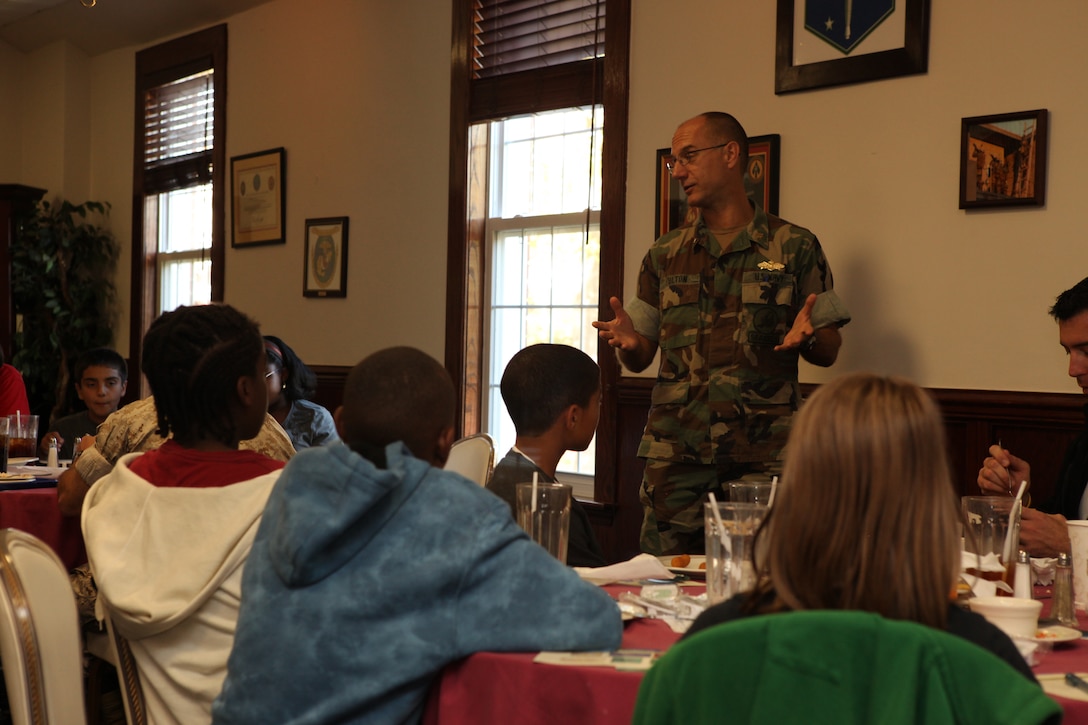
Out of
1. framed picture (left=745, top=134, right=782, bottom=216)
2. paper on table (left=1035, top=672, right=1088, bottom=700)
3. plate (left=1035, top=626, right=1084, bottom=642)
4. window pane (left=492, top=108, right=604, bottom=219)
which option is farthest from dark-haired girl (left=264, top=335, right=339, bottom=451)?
paper on table (left=1035, top=672, right=1088, bottom=700)

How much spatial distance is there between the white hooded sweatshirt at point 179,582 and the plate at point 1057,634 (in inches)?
45.0

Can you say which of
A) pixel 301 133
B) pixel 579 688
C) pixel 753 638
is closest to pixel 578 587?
pixel 579 688

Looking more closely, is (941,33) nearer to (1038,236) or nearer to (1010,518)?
(1038,236)

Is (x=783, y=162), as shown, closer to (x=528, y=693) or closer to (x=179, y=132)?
(x=528, y=693)

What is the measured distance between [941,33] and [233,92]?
180 inches

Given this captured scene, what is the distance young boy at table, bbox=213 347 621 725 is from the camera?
137 centimetres

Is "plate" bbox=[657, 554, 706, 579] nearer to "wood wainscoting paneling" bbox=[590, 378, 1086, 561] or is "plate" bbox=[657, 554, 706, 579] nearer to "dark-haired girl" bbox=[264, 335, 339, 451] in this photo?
"wood wainscoting paneling" bbox=[590, 378, 1086, 561]

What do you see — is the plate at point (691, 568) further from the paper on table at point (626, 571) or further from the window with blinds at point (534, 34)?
the window with blinds at point (534, 34)

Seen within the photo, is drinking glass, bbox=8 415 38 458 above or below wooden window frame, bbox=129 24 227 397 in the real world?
below

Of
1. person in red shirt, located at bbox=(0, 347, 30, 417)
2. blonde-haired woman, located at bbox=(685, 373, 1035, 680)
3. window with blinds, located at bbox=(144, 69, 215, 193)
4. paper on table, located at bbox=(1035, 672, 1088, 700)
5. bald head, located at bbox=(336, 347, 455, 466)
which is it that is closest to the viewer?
blonde-haired woman, located at bbox=(685, 373, 1035, 680)

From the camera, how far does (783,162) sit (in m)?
3.98

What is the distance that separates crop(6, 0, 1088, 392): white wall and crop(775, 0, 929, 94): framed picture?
0.05 meters

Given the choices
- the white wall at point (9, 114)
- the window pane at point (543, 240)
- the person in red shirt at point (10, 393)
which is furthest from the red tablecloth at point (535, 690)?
the white wall at point (9, 114)

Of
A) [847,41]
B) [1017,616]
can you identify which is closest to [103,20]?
[847,41]
